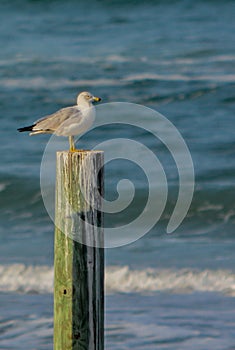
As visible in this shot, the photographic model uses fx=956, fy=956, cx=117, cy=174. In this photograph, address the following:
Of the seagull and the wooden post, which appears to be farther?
the seagull

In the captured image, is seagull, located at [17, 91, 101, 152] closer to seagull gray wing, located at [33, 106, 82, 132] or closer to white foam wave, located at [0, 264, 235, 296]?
seagull gray wing, located at [33, 106, 82, 132]

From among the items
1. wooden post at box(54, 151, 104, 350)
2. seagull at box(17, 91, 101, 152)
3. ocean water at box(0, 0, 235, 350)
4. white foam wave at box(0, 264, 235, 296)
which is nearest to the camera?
wooden post at box(54, 151, 104, 350)

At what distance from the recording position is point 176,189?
40.6ft

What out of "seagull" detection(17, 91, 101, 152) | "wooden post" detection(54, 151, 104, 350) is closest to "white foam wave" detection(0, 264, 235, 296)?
"seagull" detection(17, 91, 101, 152)

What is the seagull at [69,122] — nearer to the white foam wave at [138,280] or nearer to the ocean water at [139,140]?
the ocean water at [139,140]

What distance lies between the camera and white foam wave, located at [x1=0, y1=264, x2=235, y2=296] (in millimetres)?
8789

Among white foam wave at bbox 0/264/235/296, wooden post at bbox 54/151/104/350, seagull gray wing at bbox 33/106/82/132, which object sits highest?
seagull gray wing at bbox 33/106/82/132

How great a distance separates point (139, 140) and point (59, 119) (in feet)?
28.9

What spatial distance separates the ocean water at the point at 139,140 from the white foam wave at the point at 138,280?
12 millimetres

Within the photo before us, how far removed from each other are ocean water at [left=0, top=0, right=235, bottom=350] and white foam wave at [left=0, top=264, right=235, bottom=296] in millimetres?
12

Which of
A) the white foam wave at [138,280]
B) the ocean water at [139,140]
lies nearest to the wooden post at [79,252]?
the ocean water at [139,140]

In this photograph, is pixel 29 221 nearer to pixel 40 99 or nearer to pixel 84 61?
pixel 40 99

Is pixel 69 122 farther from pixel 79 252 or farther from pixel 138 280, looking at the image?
pixel 138 280

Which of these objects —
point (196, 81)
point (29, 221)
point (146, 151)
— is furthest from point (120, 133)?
point (29, 221)
